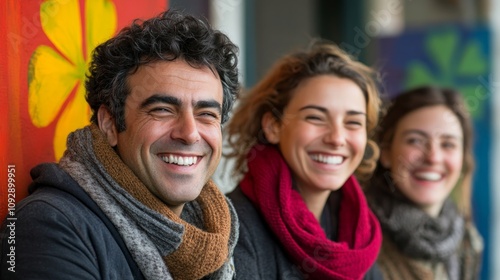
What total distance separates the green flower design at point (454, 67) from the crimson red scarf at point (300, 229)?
2.63m

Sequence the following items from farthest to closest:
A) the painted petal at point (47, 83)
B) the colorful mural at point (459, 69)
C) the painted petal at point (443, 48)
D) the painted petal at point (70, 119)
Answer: the painted petal at point (443, 48)
the colorful mural at point (459, 69)
the painted petal at point (70, 119)
the painted petal at point (47, 83)

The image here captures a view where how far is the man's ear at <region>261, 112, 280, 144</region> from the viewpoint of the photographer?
2.98 m

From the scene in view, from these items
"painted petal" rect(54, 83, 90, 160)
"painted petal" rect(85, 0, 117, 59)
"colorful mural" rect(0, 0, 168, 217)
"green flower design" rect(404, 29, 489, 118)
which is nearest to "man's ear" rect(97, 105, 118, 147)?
"colorful mural" rect(0, 0, 168, 217)

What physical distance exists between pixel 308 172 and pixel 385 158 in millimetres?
781

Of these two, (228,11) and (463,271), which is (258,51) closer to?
(228,11)

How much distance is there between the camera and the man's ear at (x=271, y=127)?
298cm

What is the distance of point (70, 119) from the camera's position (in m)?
2.71

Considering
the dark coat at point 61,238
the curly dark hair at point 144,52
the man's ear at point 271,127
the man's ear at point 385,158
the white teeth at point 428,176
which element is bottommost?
the white teeth at point 428,176

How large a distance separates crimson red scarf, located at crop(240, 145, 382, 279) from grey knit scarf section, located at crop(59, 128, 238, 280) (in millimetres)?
661

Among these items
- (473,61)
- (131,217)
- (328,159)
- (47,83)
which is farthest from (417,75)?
(131,217)

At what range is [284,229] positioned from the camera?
9.07 feet

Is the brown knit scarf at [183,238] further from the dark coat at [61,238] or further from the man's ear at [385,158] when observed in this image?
the man's ear at [385,158]

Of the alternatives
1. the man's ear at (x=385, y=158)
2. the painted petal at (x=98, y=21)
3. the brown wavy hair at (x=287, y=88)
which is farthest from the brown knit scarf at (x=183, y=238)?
the man's ear at (x=385, y=158)

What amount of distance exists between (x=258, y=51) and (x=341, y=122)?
2542 mm
